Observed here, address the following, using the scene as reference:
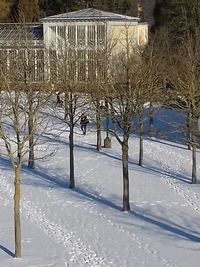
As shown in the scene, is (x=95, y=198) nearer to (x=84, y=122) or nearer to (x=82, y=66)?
(x=84, y=122)

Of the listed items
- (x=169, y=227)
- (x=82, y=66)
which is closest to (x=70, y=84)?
(x=169, y=227)

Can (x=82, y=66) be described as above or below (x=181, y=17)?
below

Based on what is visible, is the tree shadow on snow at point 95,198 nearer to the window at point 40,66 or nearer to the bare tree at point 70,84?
the bare tree at point 70,84

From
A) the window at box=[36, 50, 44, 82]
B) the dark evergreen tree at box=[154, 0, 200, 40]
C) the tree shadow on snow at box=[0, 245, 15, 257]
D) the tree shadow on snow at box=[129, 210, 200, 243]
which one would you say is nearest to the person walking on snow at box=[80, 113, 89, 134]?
the window at box=[36, 50, 44, 82]

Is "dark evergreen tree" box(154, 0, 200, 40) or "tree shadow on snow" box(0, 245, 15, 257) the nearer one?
"tree shadow on snow" box(0, 245, 15, 257)

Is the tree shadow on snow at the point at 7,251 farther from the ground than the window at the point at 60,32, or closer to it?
closer to it

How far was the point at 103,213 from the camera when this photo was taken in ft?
66.1

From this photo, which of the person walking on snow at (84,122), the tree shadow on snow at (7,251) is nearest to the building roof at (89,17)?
the person walking on snow at (84,122)

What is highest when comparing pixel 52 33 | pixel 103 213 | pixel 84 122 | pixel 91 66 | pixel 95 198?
pixel 52 33

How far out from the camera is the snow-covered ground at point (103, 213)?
15719 millimetres

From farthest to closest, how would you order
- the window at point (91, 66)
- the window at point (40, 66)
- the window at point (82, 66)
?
the window at point (82, 66) → the window at point (91, 66) → the window at point (40, 66)

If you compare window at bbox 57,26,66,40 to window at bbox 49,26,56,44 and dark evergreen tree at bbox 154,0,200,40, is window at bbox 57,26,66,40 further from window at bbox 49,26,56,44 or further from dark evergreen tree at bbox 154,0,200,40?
dark evergreen tree at bbox 154,0,200,40

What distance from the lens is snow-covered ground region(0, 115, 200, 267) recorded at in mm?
15719

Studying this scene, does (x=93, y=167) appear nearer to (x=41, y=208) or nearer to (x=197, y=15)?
(x=41, y=208)
